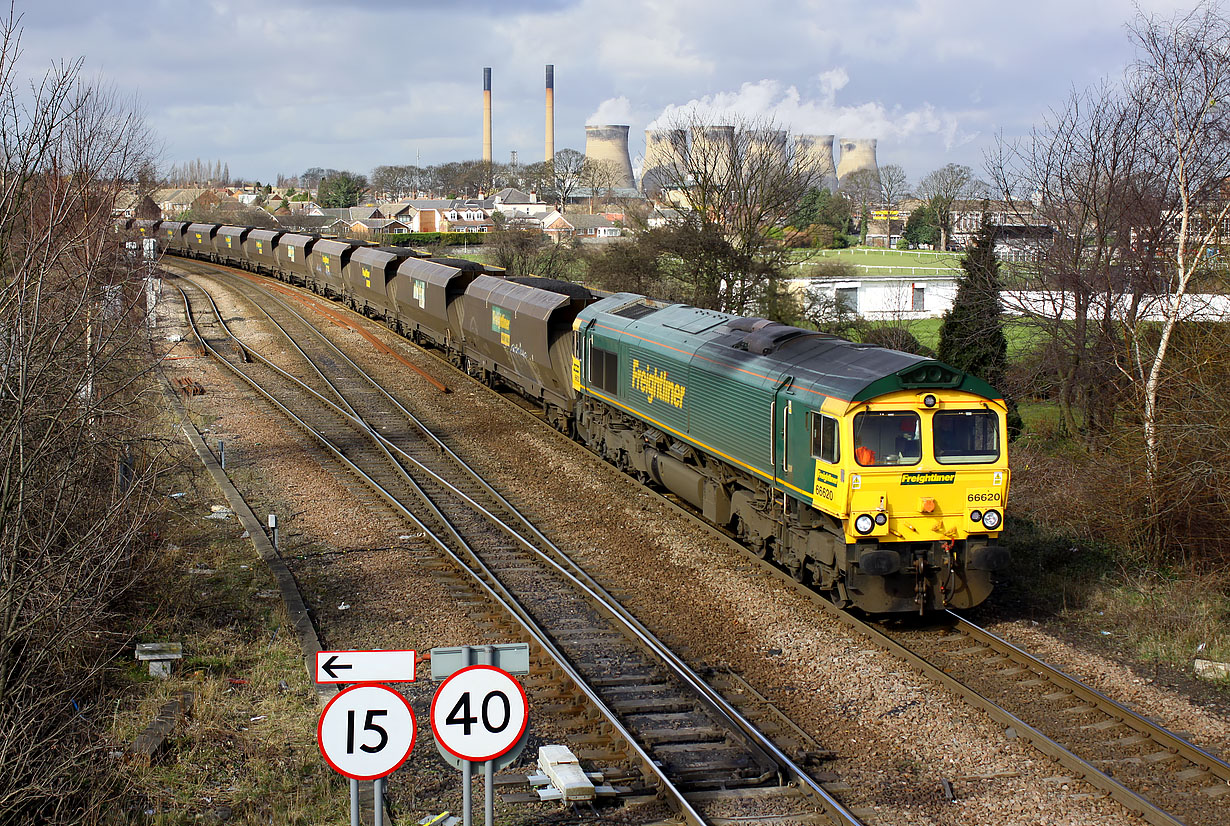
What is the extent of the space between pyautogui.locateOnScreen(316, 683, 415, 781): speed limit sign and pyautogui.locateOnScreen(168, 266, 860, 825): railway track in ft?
10.5

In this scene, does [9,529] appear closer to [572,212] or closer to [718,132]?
[718,132]

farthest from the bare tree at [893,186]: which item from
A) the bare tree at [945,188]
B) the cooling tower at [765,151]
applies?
the cooling tower at [765,151]

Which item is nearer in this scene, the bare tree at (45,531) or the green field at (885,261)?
the bare tree at (45,531)

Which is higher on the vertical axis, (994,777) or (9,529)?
(9,529)

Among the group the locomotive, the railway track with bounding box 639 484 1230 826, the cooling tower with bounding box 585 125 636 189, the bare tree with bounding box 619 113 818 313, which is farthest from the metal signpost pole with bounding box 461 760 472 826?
the cooling tower with bounding box 585 125 636 189

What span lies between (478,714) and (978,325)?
26369 mm

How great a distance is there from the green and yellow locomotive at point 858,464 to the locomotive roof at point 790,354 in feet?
0.09

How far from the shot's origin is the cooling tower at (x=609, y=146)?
147 metres

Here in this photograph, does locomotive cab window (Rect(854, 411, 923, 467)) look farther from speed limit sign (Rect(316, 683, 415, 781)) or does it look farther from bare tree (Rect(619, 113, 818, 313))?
bare tree (Rect(619, 113, 818, 313))

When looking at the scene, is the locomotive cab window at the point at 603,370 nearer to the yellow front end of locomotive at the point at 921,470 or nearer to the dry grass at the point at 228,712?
the dry grass at the point at 228,712

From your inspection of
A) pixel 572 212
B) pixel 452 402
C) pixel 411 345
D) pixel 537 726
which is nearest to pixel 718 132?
pixel 411 345

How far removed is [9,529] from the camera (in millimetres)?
9180

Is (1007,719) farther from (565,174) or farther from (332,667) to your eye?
(565,174)

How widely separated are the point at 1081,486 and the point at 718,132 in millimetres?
32482
